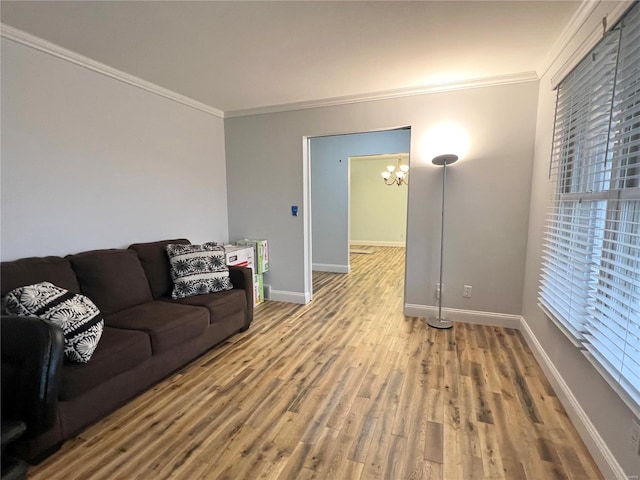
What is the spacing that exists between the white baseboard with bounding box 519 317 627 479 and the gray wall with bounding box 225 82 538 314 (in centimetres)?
89

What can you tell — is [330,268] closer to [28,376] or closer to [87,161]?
[87,161]

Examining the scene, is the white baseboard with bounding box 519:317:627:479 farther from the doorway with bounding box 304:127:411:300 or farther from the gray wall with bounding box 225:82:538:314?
the doorway with bounding box 304:127:411:300

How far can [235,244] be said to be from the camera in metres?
4.20

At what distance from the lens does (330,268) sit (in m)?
6.04

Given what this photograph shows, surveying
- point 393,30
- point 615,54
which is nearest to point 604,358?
point 615,54

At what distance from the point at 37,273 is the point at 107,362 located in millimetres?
834

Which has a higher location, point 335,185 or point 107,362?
point 335,185

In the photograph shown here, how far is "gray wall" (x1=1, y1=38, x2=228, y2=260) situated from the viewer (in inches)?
85.5

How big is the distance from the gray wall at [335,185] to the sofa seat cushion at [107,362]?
4.15m

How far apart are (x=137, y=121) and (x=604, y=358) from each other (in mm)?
3854

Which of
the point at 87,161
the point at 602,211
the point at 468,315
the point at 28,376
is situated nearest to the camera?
the point at 28,376

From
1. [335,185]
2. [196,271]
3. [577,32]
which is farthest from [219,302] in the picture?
[335,185]

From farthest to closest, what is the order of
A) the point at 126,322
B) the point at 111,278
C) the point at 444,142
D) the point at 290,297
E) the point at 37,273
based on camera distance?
the point at 290,297 < the point at 444,142 < the point at 111,278 < the point at 126,322 < the point at 37,273

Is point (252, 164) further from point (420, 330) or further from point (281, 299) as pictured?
point (420, 330)
